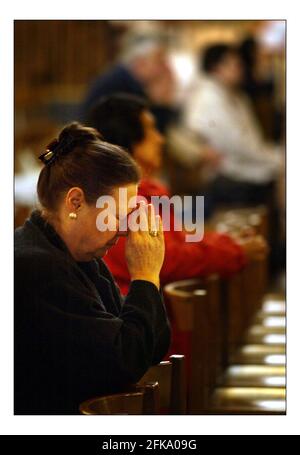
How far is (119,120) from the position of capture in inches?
120

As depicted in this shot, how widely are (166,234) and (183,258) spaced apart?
280 mm

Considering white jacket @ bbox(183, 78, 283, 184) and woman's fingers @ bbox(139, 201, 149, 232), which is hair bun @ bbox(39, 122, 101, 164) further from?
white jacket @ bbox(183, 78, 283, 184)

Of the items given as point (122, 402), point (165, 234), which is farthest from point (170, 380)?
point (165, 234)

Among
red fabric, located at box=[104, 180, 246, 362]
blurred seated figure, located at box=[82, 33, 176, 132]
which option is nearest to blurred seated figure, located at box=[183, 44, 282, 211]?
blurred seated figure, located at box=[82, 33, 176, 132]

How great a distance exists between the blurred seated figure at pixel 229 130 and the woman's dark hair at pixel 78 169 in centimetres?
441

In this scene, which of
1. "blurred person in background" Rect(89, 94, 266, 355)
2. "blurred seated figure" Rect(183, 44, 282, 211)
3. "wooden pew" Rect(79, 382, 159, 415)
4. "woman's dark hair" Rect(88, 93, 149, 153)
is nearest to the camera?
"wooden pew" Rect(79, 382, 159, 415)

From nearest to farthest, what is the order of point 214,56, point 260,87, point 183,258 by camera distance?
point 183,258, point 214,56, point 260,87

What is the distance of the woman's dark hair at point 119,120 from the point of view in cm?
286

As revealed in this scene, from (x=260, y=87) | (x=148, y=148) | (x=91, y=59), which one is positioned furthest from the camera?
(x=91, y=59)

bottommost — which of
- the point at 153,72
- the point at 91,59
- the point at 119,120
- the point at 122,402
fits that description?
the point at 122,402

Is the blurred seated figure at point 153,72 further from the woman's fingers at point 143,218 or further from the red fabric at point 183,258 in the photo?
the woman's fingers at point 143,218

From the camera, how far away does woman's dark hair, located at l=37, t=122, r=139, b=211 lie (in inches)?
101

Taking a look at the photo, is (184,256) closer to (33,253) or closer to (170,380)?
(170,380)
